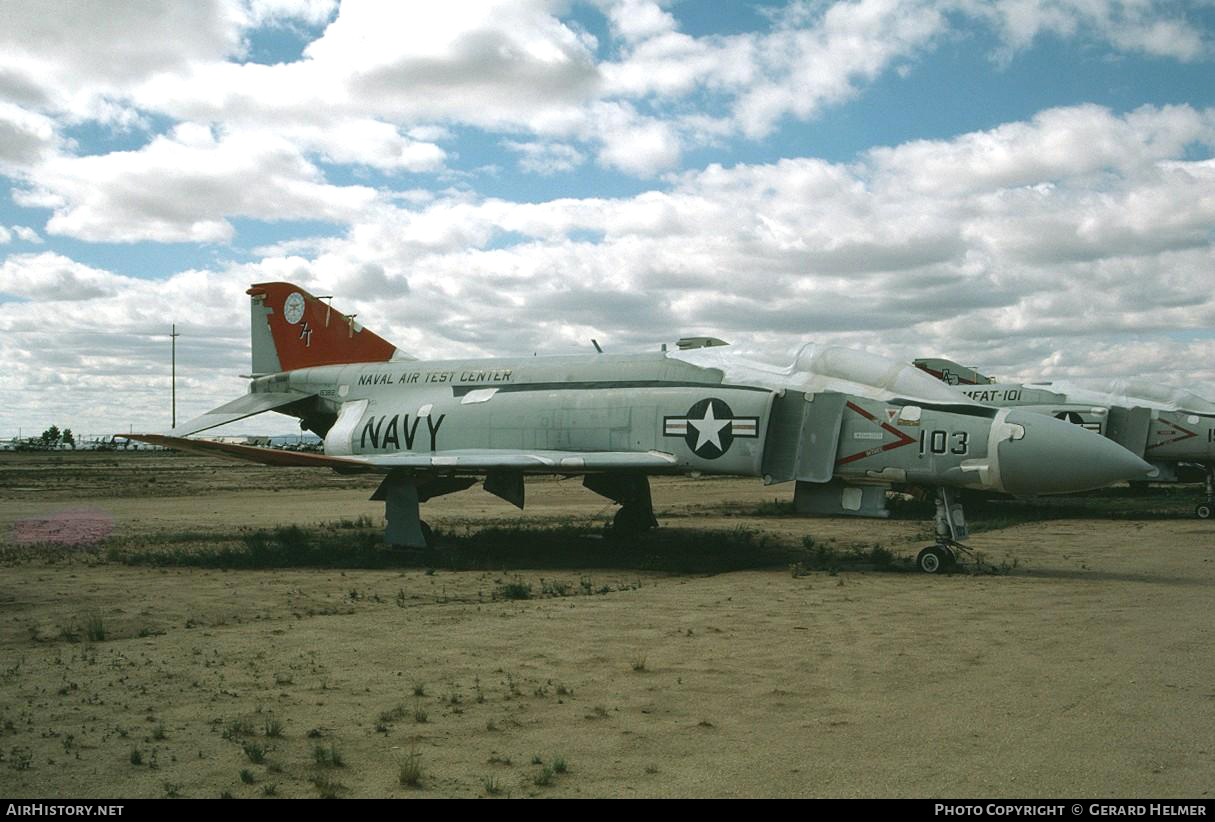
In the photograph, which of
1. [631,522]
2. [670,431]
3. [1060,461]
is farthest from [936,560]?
[631,522]

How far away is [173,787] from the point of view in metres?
4.11

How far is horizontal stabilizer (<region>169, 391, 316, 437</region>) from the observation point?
54.7ft

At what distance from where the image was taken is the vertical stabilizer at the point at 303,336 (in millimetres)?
17531

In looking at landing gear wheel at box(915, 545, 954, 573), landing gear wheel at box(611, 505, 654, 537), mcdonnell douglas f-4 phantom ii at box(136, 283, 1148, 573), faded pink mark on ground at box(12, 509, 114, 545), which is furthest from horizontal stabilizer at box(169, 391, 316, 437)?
landing gear wheel at box(915, 545, 954, 573)

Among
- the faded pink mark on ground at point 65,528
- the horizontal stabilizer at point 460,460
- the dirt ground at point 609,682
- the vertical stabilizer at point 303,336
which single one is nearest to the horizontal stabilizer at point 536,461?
the horizontal stabilizer at point 460,460

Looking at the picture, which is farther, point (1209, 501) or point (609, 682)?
point (1209, 501)

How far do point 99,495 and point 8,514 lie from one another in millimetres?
8097

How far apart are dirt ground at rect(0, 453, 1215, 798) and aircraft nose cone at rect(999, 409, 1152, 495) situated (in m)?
1.10

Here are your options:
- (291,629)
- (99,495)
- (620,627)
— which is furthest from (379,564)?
(99,495)

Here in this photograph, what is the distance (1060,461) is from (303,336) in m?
13.4

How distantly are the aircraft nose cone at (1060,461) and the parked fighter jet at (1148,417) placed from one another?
9.90 metres

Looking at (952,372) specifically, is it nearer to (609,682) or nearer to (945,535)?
(945,535)

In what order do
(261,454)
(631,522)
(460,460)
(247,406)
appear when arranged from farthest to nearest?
(247,406), (631,522), (261,454), (460,460)

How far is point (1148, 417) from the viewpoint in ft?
67.0
